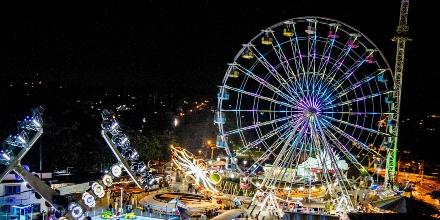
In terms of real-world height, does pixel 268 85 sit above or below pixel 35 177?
above

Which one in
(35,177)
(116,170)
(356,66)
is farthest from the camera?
(356,66)

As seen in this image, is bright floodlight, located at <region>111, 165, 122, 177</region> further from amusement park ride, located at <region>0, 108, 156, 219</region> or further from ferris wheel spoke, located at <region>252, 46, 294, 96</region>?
ferris wheel spoke, located at <region>252, 46, 294, 96</region>

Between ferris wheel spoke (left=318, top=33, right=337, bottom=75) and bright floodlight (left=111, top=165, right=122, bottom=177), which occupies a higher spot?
ferris wheel spoke (left=318, top=33, right=337, bottom=75)

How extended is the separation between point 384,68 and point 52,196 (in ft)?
55.3

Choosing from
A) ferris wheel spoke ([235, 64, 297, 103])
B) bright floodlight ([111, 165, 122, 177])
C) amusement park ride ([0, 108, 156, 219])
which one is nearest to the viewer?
amusement park ride ([0, 108, 156, 219])

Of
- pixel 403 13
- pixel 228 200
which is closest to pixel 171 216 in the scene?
pixel 228 200

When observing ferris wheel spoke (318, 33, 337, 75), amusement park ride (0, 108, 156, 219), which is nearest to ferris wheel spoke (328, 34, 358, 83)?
ferris wheel spoke (318, 33, 337, 75)

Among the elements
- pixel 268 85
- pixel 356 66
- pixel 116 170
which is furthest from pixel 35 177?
pixel 356 66

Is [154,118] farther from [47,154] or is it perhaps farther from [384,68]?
[384,68]

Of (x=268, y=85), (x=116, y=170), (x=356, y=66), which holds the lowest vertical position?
(x=116, y=170)

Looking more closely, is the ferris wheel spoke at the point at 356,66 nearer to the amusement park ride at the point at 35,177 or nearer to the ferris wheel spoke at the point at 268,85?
the ferris wheel spoke at the point at 268,85

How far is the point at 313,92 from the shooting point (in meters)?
23.5

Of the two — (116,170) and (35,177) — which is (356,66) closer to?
(116,170)

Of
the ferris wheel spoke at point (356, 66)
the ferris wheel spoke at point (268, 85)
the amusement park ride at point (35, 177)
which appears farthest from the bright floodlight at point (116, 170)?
the ferris wheel spoke at point (356, 66)
